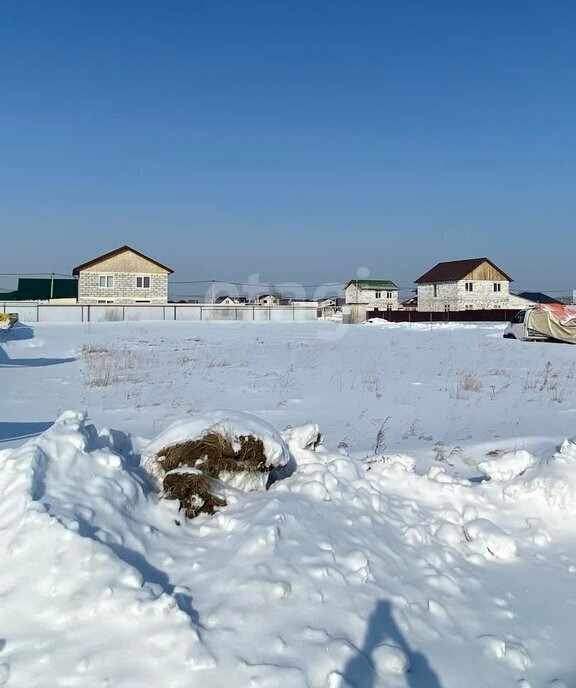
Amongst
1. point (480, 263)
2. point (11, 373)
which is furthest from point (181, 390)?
point (480, 263)

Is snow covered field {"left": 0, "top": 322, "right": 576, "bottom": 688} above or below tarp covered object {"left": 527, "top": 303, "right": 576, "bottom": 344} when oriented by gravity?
below

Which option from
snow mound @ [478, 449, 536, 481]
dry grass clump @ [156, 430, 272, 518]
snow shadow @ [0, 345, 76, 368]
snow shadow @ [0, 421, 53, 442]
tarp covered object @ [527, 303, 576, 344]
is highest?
tarp covered object @ [527, 303, 576, 344]

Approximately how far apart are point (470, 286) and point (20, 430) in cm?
6100

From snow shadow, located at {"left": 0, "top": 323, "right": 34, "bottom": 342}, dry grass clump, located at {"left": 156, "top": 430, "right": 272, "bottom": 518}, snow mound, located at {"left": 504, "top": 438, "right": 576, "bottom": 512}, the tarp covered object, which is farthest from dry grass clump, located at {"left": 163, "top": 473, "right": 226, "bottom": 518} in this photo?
the tarp covered object

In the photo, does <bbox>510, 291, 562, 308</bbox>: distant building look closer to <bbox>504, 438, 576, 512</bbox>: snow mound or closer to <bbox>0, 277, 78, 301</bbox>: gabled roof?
<bbox>0, 277, 78, 301</bbox>: gabled roof

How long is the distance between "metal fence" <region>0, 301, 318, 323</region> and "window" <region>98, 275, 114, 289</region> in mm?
7620

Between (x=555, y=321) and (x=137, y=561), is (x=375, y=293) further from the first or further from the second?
(x=137, y=561)

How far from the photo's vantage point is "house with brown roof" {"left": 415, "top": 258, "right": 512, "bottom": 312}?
6228 centimetres

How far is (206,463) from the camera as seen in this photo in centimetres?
409

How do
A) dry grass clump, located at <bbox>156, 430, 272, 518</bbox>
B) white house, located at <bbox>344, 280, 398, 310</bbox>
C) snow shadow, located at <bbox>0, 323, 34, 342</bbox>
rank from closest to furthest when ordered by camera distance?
dry grass clump, located at <bbox>156, 430, 272, 518</bbox> → snow shadow, located at <bbox>0, 323, 34, 342</bbox> → white house, located at <bbox>344, 280, 398, 310</bbox>

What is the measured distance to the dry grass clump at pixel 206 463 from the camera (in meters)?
3.85

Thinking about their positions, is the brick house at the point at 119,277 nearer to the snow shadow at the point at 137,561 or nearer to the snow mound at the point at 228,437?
the snow mound at the point at 228,437

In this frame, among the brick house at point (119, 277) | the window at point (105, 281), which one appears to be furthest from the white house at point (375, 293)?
the window at point (105, 281)

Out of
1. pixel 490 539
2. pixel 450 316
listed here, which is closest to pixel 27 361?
pixel 490 539
